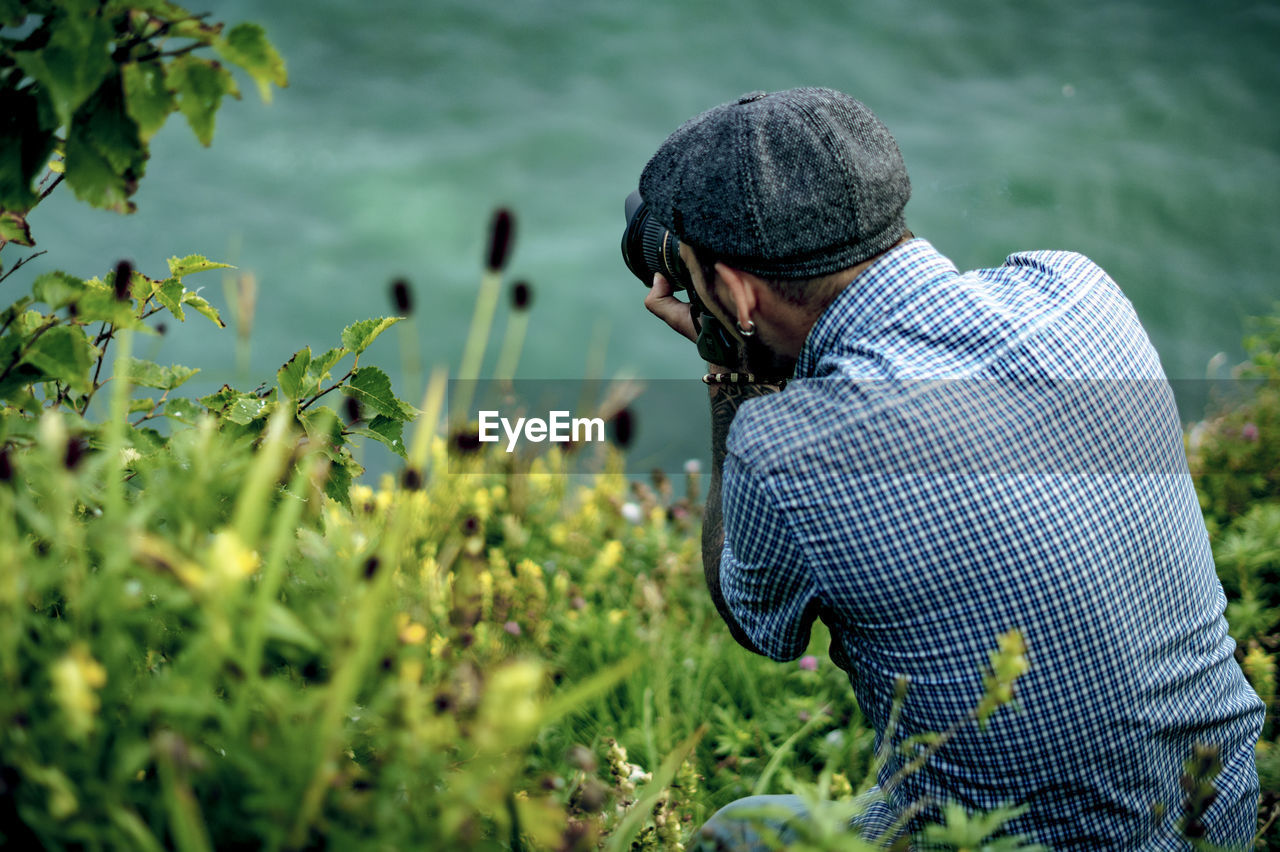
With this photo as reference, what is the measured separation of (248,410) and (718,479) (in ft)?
2.66

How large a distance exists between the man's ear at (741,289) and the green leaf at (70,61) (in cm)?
88

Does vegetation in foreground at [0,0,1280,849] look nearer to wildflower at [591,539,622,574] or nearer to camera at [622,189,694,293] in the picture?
camera at [622,189,694,293]

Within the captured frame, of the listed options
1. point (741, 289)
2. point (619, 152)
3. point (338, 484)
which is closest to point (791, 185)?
point (741, 289)

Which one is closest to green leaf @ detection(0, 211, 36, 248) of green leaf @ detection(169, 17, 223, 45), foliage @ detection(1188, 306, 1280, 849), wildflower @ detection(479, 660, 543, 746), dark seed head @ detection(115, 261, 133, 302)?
dark seed head @ detection(115, 261, 133, 302)

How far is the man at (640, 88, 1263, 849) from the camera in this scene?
1159 mm

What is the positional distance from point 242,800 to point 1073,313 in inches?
48.0

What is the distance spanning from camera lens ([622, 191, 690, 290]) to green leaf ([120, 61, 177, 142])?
3.01ft

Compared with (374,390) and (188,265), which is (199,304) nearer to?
(188,265)

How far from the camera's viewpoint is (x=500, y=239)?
95 centimetres

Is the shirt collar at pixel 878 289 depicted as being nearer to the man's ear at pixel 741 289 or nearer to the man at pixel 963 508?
the man at pixel 963 508

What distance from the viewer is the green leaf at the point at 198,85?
91 cm

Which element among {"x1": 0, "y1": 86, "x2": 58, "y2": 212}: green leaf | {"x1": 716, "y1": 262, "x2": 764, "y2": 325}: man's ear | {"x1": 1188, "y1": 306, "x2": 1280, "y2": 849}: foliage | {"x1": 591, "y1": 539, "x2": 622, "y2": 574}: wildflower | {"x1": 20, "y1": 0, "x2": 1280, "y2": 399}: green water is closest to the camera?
{"x1": 0, "y1": 86, "x2": 58, "y2": 212}: green leaf
